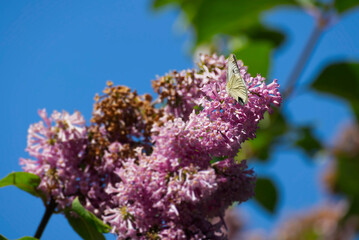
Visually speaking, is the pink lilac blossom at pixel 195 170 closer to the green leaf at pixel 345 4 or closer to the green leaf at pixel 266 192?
the green leaf at pixel 345 4

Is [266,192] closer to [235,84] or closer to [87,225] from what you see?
[87,225]

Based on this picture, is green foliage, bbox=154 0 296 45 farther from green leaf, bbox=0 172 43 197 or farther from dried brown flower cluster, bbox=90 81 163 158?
green leaf, bbox=0 172 43 197

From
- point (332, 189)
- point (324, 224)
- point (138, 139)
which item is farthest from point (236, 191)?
point (332, 189)

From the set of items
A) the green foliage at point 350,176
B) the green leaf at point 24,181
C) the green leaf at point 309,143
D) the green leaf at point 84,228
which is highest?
the green leaf at point 309,143

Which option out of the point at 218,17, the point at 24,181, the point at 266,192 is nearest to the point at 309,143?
the point at 266,192

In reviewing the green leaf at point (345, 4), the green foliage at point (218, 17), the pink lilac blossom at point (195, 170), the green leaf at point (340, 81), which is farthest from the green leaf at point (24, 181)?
the green leaf at point (345, 4)

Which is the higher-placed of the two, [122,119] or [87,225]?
[122,119]
